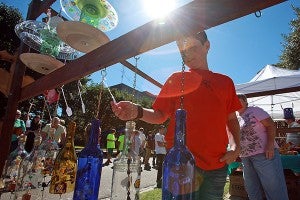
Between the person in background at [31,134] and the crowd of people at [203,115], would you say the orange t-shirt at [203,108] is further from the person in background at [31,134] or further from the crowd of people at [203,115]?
the person in background at [31,134]

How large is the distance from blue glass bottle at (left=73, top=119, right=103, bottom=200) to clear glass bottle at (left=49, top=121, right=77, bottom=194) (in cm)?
14

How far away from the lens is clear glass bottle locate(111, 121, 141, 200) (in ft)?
3.35

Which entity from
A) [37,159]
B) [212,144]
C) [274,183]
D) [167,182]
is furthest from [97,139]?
[274,183]

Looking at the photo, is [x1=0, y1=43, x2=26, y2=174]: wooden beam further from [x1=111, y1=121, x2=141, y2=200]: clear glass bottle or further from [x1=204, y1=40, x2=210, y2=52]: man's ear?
[x1=204, y1=40, x2=210, y2=52]: man's ear

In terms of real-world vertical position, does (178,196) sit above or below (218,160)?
below

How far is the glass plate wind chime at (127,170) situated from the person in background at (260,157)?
9.42ft

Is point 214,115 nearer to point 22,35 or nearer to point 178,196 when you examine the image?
point 178,196

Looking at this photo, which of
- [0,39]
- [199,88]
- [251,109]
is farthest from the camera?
[0,39]

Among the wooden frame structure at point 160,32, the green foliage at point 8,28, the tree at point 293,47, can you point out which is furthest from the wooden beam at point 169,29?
the tree at point 293,47

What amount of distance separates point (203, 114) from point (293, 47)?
76.1ft

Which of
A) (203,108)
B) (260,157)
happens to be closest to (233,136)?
(203,108)

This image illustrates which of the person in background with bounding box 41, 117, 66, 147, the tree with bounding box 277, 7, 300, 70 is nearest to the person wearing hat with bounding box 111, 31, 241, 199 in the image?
the person in background with bounding box 41, 117, 66, 147

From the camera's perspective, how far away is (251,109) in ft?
12.2

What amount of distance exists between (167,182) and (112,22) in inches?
73.6
